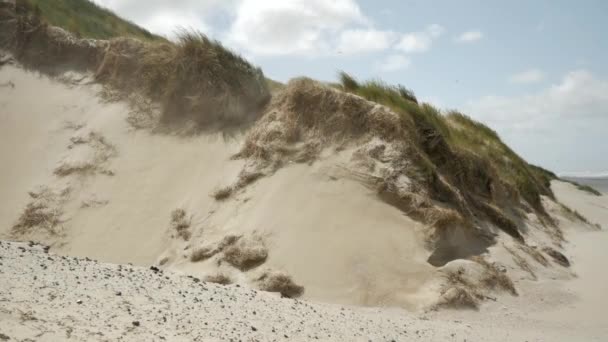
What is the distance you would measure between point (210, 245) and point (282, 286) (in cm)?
127

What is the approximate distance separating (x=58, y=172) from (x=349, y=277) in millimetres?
5359

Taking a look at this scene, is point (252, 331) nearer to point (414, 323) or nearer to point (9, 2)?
point (414, 323)

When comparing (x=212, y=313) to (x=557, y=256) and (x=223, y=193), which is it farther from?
(x=557, y=256)

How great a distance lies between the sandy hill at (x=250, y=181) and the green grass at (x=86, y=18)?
2.70m

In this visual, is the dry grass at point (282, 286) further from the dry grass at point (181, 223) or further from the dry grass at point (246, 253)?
the dry grass at point (181, 223)

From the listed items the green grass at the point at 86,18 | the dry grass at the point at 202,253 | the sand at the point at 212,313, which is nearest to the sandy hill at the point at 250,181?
the dry grass at the point at 202,253

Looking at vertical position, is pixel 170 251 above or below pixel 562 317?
above

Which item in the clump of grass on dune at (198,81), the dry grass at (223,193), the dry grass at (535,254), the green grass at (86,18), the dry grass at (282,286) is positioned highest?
the green grass at (86,18)

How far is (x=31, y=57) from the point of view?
34.7ft

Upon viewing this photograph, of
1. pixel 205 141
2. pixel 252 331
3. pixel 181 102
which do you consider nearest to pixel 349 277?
pixel 252 331

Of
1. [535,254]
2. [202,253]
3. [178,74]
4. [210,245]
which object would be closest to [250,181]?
[210,245]

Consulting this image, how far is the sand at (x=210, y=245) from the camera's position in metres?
3.94

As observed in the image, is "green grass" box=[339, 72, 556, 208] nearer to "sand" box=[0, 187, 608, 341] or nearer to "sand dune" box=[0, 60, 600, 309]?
"sand dune" box=[0, 60, 600, 309]

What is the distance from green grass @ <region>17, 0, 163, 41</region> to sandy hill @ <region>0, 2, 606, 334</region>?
106 inches
